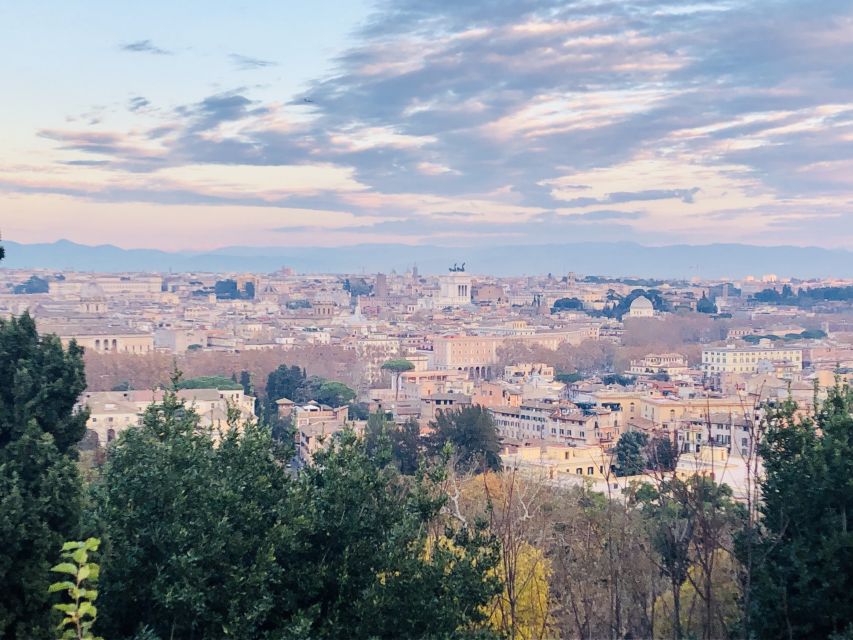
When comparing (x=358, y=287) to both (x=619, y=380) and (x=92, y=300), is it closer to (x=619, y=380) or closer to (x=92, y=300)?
(x=92, y=300)

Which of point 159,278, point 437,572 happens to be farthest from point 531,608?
point 159,278

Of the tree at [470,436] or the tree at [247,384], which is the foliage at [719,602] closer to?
the tree at [470,436]

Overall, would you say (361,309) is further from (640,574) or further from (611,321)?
(640,574)

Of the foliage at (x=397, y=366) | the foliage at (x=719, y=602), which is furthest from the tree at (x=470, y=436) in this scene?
the foliage at (x=397, y=366)

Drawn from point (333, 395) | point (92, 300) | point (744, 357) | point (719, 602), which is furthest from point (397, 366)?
point (92, 300)

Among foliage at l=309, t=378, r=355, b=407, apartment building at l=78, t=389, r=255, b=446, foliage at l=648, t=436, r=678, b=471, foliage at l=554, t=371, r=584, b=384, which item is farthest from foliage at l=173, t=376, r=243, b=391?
foliage at l=648, t=436, r=678, b=471

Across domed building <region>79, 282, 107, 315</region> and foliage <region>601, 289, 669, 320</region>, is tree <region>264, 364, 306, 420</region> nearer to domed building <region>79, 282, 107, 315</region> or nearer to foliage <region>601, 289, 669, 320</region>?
domed building <region>79, 282, 107, 315</region>
